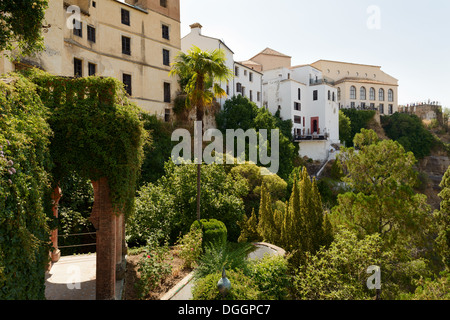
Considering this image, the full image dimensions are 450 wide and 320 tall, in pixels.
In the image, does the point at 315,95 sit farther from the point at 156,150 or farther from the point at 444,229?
the point at 444,229

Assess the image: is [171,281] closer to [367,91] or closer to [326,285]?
[326,285]

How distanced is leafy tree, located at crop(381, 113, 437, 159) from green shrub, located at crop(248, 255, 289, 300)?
50173 millimetres

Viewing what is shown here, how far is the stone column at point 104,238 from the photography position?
30.2ft

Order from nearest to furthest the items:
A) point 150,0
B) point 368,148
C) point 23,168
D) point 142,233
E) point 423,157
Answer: point 23,168 < point 142,233 < point 368,148 < point 150,0 < point 423,157

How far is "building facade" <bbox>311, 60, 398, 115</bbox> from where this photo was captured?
63.9 metres

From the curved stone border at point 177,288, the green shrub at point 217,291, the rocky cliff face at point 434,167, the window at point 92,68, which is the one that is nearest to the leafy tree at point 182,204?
the curved stone border at point 177,288

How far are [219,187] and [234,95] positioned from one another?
23.0 metres

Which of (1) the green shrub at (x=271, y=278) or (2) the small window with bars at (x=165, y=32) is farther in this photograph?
(2) the small window with bars at (x=165, y=32)

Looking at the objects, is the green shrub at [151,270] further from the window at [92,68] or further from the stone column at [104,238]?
the window at [92,68]

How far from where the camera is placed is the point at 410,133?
57062 mm

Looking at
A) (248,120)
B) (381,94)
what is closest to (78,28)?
(248,120)

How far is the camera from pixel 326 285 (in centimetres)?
1227

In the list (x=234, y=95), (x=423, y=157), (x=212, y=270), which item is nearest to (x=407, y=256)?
(x=212, y=270)

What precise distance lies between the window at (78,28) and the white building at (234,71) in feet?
47.3
